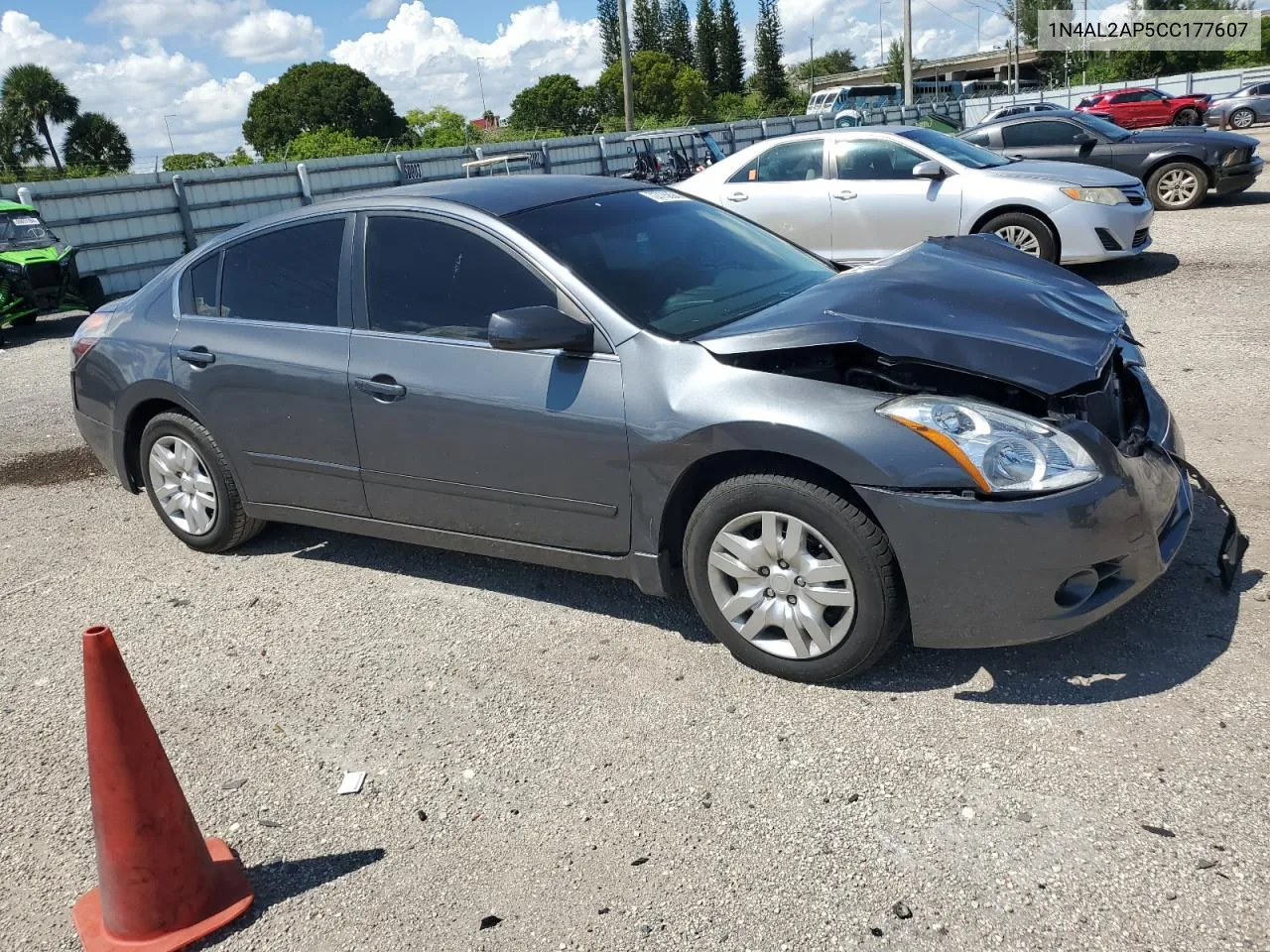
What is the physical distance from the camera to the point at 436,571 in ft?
16.4

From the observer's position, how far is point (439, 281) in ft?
14.2

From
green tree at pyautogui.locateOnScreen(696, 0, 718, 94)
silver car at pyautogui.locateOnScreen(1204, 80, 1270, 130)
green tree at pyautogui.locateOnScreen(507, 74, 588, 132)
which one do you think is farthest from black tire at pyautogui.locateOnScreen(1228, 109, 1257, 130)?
green tree at pyautogui.locateOnScreen(696, 0, 718, 94)

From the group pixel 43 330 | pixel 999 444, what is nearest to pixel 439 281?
pixel 999 444

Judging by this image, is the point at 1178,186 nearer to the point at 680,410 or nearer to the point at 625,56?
the point at 680,410

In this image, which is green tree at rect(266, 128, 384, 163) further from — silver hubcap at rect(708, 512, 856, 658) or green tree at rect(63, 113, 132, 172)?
silver hubcap at rect(708, 512, 856, 658)

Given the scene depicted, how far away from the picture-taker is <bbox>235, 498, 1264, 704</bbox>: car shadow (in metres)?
3.50

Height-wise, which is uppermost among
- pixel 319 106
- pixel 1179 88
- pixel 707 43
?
pixel 707 43

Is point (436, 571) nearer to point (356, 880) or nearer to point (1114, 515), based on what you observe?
point (356, 880)

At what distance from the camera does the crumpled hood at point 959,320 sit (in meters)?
3.40

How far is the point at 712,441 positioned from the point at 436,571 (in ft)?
6.16

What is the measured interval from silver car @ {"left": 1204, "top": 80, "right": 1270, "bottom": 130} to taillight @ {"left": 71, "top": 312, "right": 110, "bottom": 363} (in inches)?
1373

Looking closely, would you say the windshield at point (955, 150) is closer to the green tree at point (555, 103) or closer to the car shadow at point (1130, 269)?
the car shadow at point (1130, 269)

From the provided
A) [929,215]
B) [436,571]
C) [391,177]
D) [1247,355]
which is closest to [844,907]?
[436,571]

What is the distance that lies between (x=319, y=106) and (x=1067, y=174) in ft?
299
